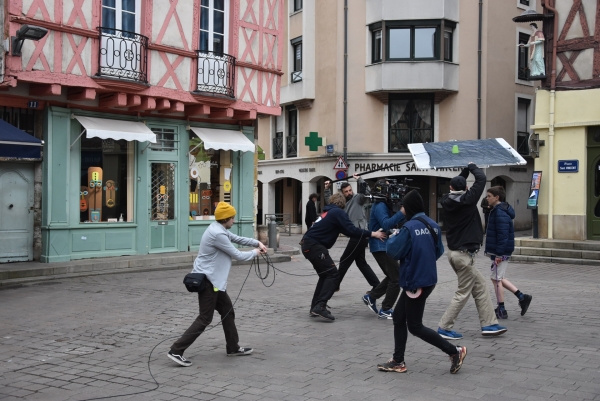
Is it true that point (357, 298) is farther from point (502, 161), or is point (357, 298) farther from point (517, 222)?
point (517, 222)

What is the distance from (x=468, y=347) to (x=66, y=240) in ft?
32.3

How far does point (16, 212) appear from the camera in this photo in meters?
14.0

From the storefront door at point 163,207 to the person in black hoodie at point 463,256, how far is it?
9871 mm

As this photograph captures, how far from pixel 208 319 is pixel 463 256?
9.84ft

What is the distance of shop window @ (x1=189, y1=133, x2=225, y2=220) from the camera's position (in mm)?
17188

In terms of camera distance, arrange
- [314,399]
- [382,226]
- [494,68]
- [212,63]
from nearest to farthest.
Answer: [314,399]
[382,226]
[212,63]
[494,68]

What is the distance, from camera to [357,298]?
10875 millimetres

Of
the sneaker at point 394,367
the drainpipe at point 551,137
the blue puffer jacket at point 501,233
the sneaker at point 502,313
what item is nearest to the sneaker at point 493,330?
the sneaker at point 502,313

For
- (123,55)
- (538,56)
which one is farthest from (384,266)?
(538,56)

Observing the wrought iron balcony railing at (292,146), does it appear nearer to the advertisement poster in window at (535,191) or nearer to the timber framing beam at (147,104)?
the advertisement poster in window at (535,191)

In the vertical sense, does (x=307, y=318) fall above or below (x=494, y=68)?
below

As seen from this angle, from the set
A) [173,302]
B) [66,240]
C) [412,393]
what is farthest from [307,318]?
[66,240]

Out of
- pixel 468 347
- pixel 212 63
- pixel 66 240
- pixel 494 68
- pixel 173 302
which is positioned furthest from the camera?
pixel 494 68

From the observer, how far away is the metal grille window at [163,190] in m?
16.3
